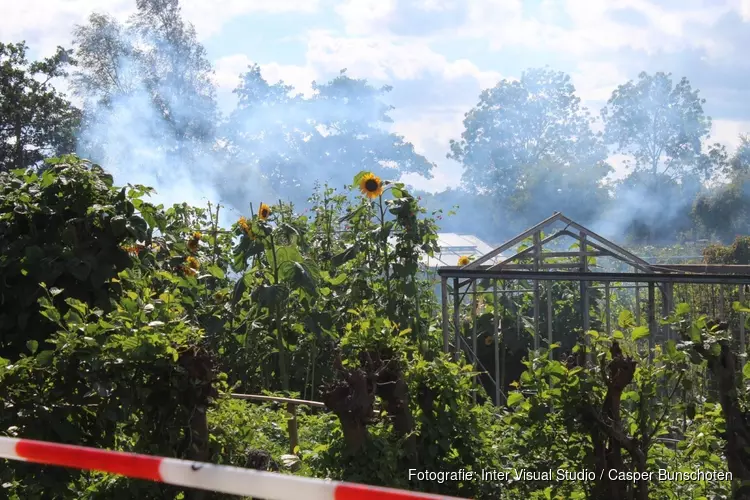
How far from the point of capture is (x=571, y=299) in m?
6.71

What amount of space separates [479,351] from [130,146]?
21.7m

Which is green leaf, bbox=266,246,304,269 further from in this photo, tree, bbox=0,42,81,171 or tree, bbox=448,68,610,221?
tree, bbox=448,68,610,221

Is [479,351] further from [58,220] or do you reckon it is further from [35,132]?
[35,132]

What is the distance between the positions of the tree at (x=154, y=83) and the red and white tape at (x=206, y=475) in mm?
25282

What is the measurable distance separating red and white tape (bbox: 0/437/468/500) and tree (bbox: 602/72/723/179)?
27030 mm

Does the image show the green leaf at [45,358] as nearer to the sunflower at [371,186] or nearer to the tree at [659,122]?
the sunflower at [371,186]

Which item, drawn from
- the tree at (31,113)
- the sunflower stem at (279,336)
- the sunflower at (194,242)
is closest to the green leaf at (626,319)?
the sunflower stem at (279,336)

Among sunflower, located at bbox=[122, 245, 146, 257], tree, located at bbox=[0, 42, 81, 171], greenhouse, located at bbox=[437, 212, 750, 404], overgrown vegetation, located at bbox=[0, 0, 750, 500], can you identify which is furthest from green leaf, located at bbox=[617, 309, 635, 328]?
tree, located at bbox=[0, 42, 81, 171]

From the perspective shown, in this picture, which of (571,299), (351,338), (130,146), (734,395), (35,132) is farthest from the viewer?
(130,146)

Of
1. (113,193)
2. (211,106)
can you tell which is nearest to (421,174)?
(211,106)

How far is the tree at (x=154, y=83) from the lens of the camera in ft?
88.2

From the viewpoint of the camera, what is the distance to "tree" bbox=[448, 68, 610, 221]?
2898cm

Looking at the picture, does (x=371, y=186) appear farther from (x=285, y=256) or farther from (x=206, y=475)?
(x=206, y=475)

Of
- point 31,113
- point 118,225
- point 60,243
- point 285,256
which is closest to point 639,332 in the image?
point 118,225
